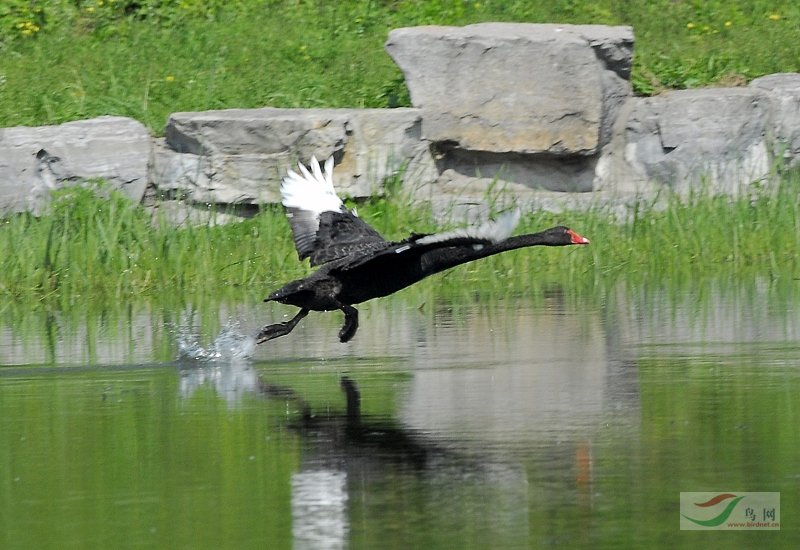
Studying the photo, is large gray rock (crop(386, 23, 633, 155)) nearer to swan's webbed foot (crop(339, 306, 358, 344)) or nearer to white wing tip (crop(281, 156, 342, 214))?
white wing tip (crop(281, 156, 342, 214))

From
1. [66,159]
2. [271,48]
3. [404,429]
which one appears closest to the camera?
[404,429]

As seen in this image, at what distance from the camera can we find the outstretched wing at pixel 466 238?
932 cm

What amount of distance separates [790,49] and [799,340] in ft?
29.7

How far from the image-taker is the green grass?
18.2 m

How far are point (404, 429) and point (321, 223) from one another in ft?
13.4

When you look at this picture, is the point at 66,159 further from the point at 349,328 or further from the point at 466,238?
the point at 466,238

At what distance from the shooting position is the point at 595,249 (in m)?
15.6

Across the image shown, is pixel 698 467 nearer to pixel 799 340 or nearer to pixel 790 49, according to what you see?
pixel 799 340

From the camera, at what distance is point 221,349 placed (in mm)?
11055

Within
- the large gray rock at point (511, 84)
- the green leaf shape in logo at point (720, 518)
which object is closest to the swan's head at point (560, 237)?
the green leaf shape in logo at point (720, 518)

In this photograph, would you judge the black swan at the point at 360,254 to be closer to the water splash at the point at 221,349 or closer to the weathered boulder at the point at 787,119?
the water splash at the point at 221,349

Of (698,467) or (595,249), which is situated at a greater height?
(595,249)

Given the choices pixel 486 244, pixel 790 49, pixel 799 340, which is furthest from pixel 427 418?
pixel 790 49

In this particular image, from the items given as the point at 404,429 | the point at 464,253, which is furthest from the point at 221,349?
the point at 404,429
